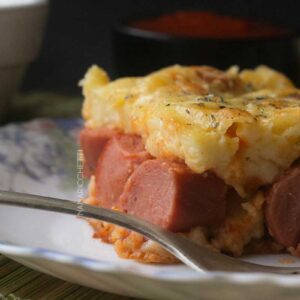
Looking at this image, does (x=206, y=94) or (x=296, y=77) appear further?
(x=296, y=77)

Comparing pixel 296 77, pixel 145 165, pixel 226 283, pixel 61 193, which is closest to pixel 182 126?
pixel 145 165

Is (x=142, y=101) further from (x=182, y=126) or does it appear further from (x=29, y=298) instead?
(x=29, y=298)

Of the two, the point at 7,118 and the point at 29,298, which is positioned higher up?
the point at 29,298

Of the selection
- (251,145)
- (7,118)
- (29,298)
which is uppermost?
(251,145)

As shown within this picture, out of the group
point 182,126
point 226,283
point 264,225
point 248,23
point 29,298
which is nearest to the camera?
point 226,283

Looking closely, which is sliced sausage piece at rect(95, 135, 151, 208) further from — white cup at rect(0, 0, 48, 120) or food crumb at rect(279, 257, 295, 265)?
white cup at rect(0, 0, 48, 120)

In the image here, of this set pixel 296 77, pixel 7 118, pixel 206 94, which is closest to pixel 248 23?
pixel 296 77

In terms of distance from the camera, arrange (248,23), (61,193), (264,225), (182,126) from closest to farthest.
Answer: (182,126)
(264,225)
(61,193)
(248,23)
